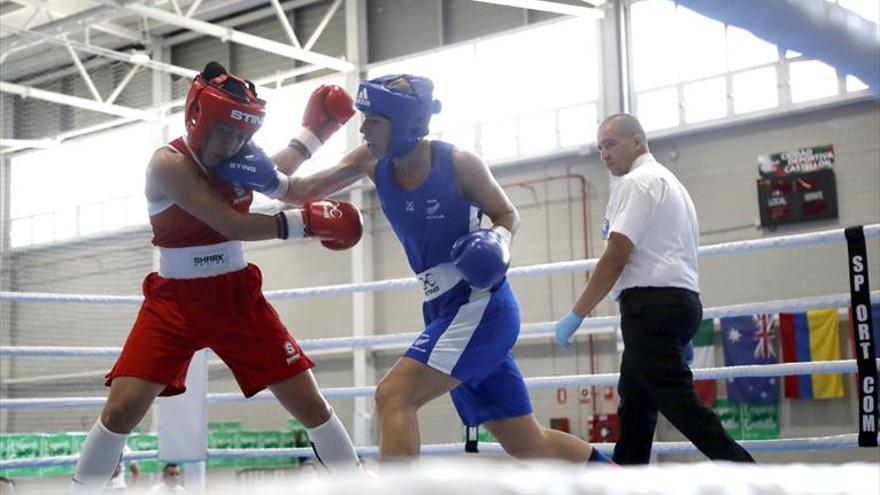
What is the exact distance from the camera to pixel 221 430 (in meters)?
13.2

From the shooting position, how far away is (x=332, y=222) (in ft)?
9.57

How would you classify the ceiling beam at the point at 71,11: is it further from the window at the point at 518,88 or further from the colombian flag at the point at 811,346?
the colombian flag at the point at 811,346

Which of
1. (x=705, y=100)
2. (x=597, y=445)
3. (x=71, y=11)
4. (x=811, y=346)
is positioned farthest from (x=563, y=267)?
(x=71, y=11)

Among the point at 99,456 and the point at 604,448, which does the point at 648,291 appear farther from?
Result: the point at 99,456

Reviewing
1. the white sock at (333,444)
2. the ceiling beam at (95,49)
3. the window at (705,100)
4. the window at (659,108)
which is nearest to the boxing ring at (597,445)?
the white sock at (333,444)

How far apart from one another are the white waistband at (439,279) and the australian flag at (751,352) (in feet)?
25.8

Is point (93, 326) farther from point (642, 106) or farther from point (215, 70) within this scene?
point (215, 70)

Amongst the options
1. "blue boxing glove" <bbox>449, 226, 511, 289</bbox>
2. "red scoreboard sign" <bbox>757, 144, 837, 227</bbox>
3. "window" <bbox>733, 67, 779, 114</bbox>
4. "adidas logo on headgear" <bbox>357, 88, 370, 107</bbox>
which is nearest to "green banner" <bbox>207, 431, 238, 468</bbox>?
"red scoreboard sign" <bbox>757, 144, 837, 227</bbox>

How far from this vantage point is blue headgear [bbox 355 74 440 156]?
2.71m

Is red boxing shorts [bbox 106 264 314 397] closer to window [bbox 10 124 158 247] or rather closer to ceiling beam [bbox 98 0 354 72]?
ceiling beam [bbox 98 0 354 72]

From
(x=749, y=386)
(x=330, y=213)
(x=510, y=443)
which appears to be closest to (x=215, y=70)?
(x=330, y=213)

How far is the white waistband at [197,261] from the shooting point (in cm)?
287

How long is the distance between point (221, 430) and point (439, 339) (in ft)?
36.7

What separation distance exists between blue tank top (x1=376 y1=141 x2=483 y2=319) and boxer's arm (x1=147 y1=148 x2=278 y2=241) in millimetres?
361
